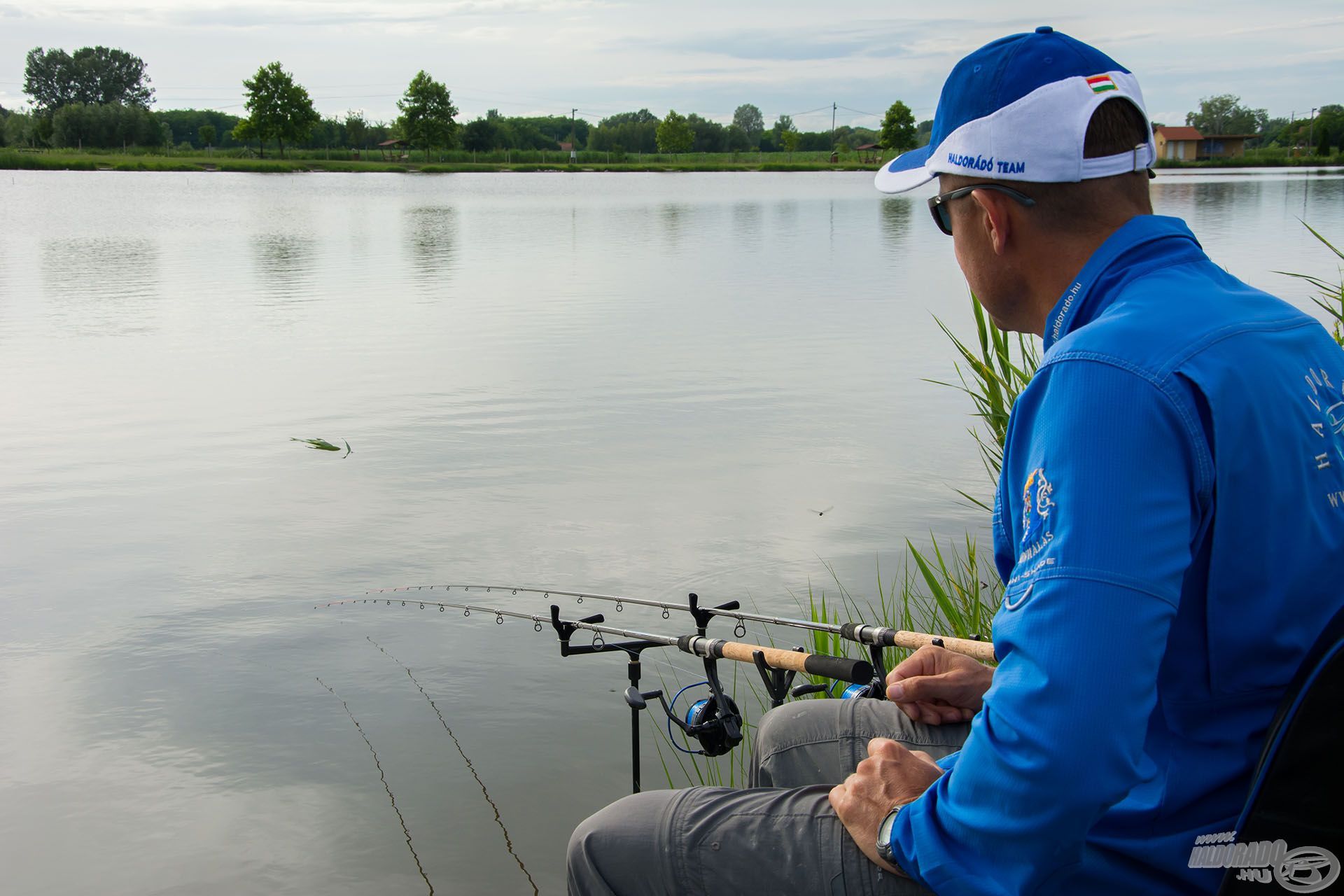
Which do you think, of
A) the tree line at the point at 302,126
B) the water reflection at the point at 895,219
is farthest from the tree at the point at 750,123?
the water reflection at the point at 895,219

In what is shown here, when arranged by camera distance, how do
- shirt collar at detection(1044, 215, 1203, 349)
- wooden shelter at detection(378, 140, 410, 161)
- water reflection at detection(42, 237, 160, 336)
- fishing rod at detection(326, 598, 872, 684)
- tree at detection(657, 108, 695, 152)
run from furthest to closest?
tree at detection(657, 108, 695, 152), wooden shelter at detection(378, 140, 410, 161), water reflection at detection(42, 237, 160, 336), fishing rod at detection(326, 598, 872, 684), shirt collar at detection(1044, 215, 1203, 349)

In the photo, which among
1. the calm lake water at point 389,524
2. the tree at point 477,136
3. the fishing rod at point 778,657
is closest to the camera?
the fishing rod at point 778,657

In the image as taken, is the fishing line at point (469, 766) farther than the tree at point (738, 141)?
No

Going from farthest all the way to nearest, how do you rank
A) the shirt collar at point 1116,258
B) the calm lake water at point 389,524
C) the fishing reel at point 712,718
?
the calm lake water at point 389,524
the fishing reel at point 712,718
the shirt collar at point 1116,258

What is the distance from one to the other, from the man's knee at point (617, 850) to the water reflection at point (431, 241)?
648 inches

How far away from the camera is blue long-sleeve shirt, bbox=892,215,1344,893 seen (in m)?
1.22

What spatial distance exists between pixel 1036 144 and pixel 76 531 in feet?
21.4

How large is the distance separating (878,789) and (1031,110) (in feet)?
3.14

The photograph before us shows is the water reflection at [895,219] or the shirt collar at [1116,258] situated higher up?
the water reflection at [895,219]

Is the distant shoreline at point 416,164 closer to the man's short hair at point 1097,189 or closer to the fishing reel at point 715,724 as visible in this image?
the fishing reel at point 715,724

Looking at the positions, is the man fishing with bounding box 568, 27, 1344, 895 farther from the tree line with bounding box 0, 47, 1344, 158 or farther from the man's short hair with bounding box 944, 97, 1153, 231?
the tree line with bounding box 0, 47, 1344, 158

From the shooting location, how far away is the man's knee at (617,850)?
1.74 metres

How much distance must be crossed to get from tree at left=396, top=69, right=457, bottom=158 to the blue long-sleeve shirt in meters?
105

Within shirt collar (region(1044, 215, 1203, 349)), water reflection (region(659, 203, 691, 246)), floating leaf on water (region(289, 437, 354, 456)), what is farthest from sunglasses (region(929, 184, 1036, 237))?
water reflection (region(659, 203, 691, 246))
